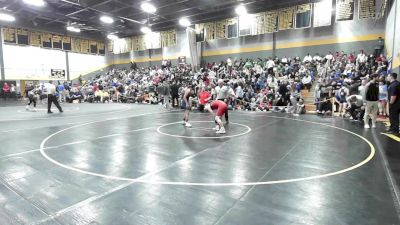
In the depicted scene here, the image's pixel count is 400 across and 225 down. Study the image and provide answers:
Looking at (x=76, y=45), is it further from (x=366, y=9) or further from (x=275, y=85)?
(x=366, y=9)

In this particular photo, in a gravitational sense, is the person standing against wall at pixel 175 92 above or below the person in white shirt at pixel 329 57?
below

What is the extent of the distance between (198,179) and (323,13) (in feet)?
62.5

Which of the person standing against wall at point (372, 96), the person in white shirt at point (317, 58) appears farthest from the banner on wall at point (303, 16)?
the person standing against wall at point (372, 96)

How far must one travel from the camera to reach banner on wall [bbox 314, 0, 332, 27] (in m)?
18.9

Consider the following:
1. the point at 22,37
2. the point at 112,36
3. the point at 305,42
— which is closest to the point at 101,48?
the point at 112,36

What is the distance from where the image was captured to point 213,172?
471cm

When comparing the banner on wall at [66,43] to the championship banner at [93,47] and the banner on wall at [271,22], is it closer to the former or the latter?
the championship banner at [93,47]

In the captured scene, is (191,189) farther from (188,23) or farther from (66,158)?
(188,23)

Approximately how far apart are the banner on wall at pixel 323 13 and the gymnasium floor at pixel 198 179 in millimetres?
14062

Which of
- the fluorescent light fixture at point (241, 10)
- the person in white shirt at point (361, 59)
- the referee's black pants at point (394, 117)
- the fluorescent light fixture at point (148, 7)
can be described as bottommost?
the referee's black pants at point (394, 117)

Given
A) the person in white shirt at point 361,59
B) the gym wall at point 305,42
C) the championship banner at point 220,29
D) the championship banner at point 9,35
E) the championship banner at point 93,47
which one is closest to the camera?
the person in white shirt at point 361,59

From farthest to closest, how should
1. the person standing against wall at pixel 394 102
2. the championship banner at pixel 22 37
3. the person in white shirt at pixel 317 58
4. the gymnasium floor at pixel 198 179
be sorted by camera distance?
the championship banner at pixel 22 37 < the person in white shirt at pixel 317 58 < the person standing against wall at pixel 394 102 < the gymnasium floor at pixel 198 179

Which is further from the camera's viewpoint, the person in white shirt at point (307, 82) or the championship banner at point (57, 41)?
the championship banner at point (57, 41)

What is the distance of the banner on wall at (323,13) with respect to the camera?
18.9 m
